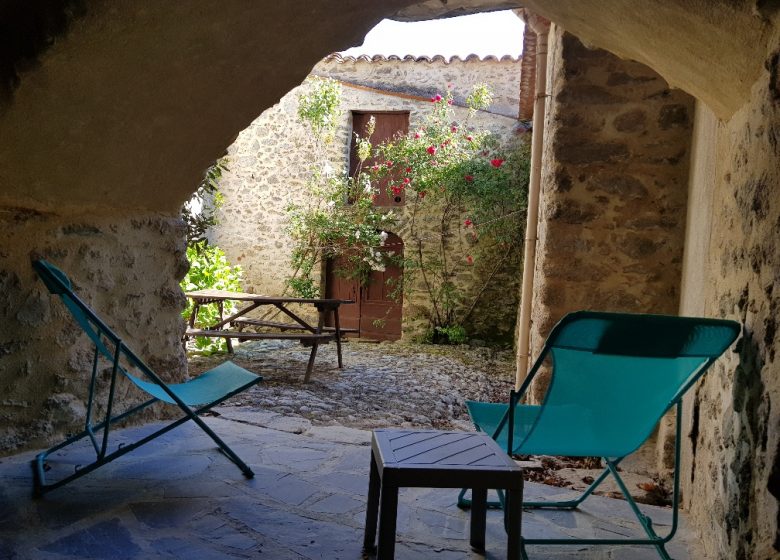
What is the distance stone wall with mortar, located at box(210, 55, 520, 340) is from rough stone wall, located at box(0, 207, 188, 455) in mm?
5934

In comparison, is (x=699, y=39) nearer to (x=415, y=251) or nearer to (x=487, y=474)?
(x=487, y=474)

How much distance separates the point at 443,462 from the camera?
5.18ft

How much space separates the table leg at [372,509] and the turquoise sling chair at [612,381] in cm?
38

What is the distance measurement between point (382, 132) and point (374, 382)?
512cm

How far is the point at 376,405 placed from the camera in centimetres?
458

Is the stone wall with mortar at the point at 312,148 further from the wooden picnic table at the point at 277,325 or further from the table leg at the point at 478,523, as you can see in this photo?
the table leg at the point at 478,523

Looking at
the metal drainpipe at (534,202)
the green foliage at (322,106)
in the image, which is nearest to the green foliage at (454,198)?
the green foliage at (322,106)

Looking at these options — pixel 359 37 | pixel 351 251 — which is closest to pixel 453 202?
pixel 351 251

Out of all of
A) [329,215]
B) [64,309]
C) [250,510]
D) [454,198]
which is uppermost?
A: [454,198]

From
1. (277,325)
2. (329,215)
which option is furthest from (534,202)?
(329,215)

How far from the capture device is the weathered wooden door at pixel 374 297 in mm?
9445

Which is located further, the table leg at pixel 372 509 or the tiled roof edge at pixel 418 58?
the tiled roof edge at pixel 418 58

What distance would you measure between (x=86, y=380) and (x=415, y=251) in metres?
6.59

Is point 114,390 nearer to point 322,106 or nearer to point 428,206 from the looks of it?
point 428,206
